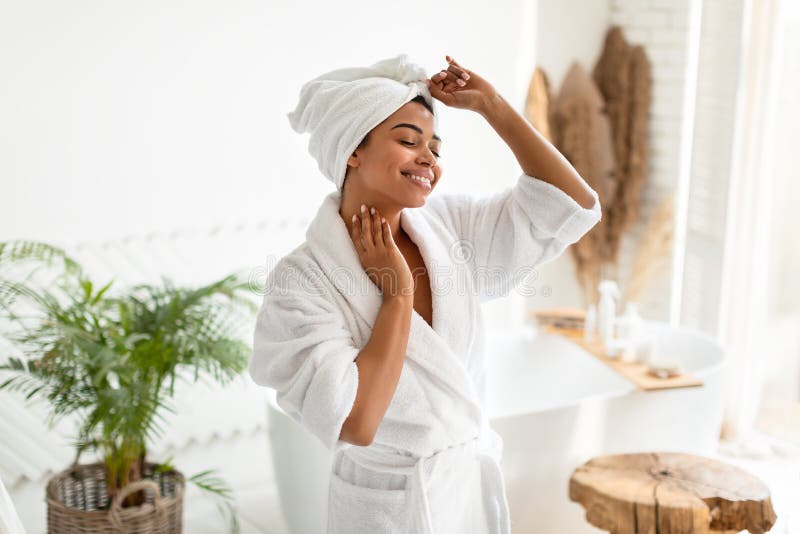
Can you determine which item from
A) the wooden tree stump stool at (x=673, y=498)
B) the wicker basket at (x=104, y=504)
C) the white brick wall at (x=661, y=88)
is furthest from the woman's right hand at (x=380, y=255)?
the white brick wall at (x=661, y=88)

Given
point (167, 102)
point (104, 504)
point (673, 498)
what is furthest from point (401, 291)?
point (167, 102)

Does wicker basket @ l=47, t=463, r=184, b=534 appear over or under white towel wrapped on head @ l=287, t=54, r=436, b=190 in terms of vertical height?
under

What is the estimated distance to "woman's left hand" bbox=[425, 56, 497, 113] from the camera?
1723 mm

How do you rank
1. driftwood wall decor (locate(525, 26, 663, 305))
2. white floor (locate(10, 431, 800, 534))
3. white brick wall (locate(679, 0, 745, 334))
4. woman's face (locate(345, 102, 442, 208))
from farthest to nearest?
driftwood wall decor (locate(525, 26, 663, 305)) < white brick wall (locate(679, 0, 745, 334)) < white floor (locate(10, 431, 800, 534)) < woman's face (locate(345, 102, 442, 208))

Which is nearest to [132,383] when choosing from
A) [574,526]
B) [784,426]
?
[574,526]

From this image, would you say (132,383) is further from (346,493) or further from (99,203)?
(346,493)

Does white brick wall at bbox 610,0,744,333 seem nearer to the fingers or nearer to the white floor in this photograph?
the white floor

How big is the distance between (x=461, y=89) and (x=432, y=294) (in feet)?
1.29

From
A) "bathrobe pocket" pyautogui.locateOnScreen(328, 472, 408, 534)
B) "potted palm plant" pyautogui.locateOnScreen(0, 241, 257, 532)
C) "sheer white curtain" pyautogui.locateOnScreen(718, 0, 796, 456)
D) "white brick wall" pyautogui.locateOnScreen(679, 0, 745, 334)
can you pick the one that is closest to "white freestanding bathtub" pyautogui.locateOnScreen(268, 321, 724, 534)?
"potted palm plant" pyautogui.locateOnScreen(0, 241, 257, 532)

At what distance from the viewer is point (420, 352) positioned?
174cm

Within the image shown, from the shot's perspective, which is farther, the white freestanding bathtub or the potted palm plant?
the white freestanding bathtub

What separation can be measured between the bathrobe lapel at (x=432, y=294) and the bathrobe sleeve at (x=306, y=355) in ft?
0.18

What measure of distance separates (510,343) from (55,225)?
180 cm

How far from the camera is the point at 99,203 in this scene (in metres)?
3.40
